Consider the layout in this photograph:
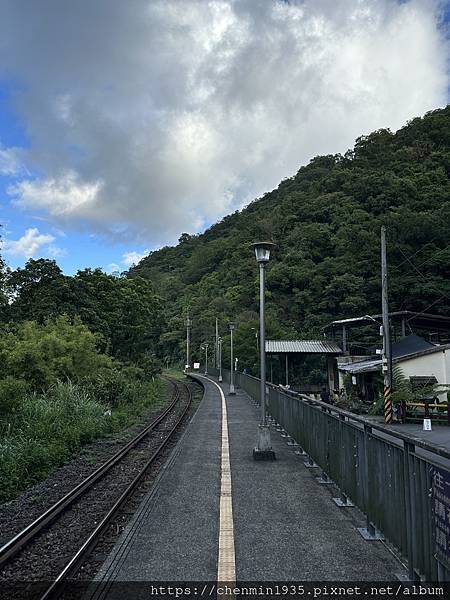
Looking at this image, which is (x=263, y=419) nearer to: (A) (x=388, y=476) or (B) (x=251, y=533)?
(B) (x=251, y=533)

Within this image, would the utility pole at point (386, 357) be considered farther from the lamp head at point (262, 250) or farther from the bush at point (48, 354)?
the bush at point (48, 354)

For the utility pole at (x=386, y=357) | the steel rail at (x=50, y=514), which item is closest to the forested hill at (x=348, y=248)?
the utility pole at (x=386, y=357)

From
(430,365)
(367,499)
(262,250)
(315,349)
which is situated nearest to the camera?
(367,499)

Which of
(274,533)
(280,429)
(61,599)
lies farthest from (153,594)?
(280,429)

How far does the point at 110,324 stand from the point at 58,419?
19.3 m

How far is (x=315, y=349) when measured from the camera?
39.0m

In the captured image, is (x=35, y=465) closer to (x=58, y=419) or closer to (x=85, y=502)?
(x=85, y=502)

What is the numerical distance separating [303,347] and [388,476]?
35325mm

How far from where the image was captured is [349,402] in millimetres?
27234

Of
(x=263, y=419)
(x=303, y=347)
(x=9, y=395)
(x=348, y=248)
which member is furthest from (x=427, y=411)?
(x=348, y=248)

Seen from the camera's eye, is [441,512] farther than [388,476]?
No

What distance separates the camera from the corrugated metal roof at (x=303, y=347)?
127 ft

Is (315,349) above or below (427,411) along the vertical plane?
above

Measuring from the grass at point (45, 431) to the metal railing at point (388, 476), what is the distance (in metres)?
5.89
